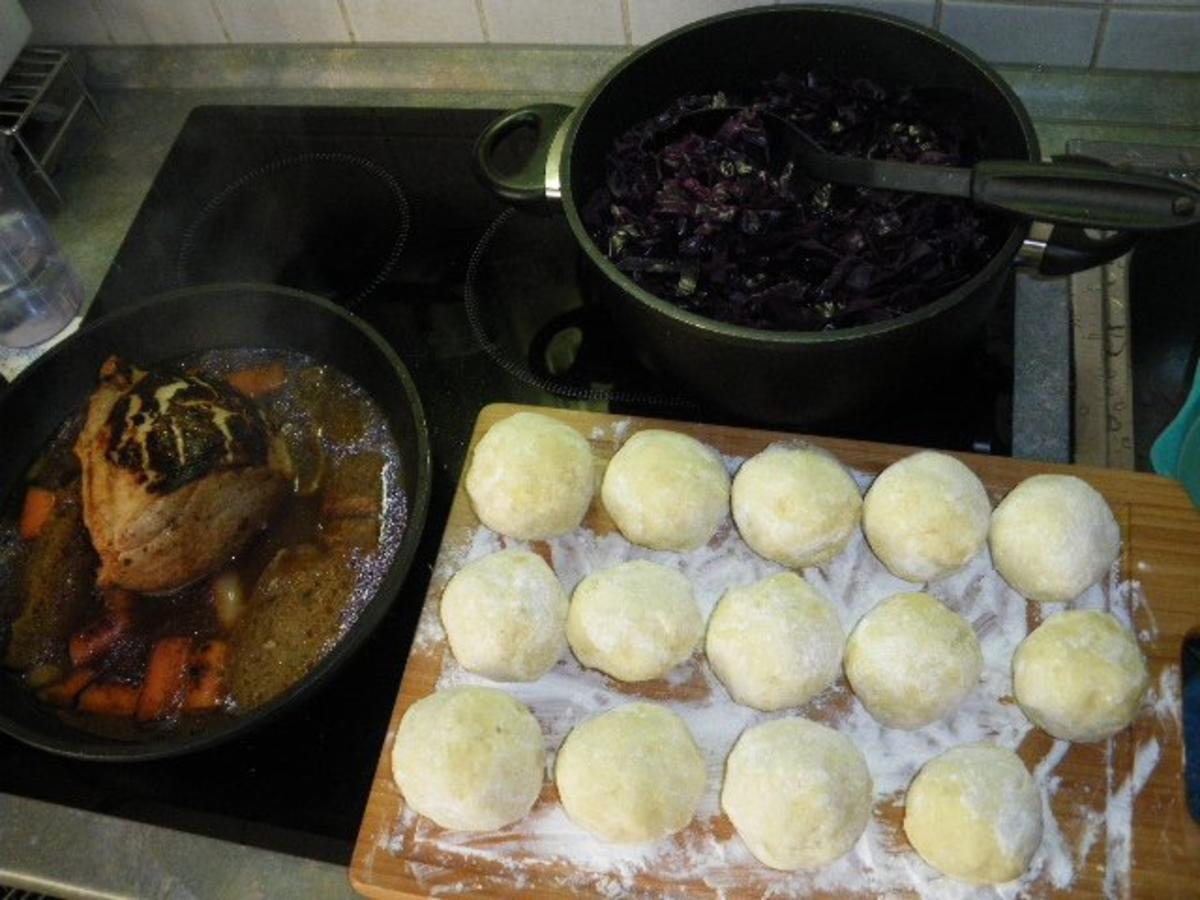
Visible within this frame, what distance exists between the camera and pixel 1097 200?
119 cm

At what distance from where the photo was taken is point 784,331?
4.23 feet

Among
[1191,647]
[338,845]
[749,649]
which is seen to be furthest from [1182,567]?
[338,845]

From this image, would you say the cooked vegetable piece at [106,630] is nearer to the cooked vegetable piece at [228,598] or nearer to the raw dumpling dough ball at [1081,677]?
the cooked vegetable piece at [228,598]

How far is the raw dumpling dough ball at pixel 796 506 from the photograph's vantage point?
1.29 m

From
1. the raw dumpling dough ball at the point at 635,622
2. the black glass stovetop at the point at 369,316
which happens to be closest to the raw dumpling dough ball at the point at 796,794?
the raw dumpling dough ball at the point at 635,622

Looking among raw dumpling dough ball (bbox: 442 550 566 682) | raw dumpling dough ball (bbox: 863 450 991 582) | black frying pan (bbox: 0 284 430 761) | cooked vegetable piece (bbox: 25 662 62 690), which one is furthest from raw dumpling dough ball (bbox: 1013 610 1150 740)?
cooked vegetable piece (bbox: 25 662 62 690)

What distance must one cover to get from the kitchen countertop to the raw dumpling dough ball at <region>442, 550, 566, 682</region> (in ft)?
1.07

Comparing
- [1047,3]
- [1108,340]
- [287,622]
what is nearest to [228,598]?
[287,622]

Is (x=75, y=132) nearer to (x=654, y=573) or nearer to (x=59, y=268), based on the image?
(x=59, y=268)

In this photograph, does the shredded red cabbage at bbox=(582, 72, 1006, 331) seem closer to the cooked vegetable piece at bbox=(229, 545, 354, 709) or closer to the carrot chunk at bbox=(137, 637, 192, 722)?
the cooked vegetable piece at bbox=(229, 545, 354, 709)

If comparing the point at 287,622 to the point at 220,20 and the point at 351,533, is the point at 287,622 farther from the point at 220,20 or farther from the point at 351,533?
the point at 220,20

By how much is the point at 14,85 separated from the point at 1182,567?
7.00 feet

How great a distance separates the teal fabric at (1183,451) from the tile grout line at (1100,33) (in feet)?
2.36

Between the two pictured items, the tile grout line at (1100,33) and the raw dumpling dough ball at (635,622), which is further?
the tile grout line at (1100,33)
